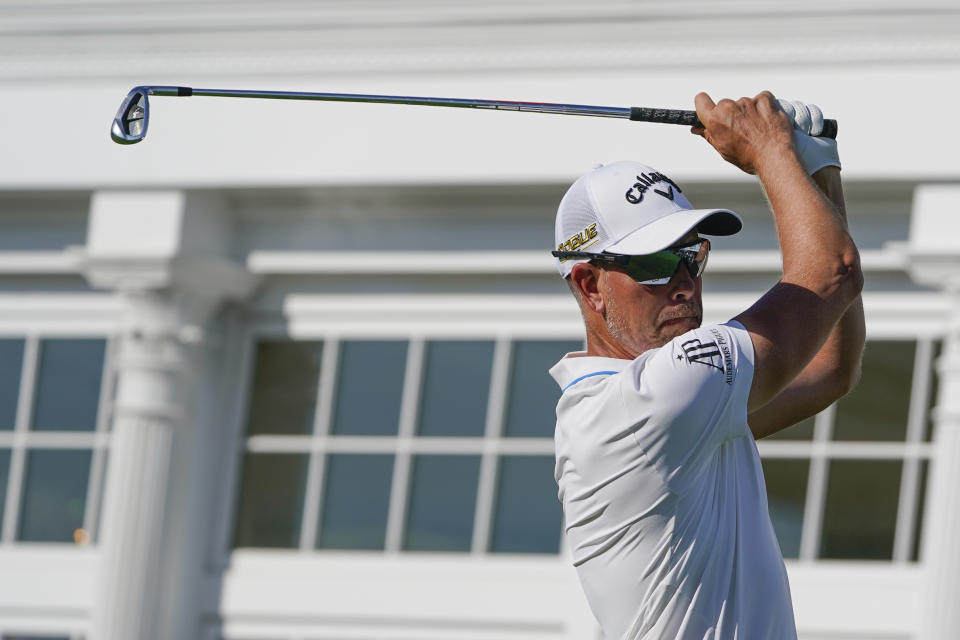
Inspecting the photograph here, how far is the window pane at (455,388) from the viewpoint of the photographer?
7684 mm

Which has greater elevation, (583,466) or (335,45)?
(335,45)

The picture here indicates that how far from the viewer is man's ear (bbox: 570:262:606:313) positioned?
2695mm

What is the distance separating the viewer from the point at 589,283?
2.71 m

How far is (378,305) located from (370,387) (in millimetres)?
380

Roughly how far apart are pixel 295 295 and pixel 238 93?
16.9ft

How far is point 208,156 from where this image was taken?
7664mm

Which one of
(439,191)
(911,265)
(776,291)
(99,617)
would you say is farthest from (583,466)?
(99,617)

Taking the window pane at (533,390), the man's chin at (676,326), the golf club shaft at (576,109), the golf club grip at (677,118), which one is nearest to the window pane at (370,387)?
the window pane at (533,390)

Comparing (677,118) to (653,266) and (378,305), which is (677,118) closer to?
(653,266)

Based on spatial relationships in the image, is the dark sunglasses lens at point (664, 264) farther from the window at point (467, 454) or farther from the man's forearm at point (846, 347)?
the window at point (467, 454)

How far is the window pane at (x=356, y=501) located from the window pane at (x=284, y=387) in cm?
27

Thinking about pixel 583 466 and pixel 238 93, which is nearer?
pixel 583 466

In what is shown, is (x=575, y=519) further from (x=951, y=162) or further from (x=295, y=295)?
(x=295, y=295)

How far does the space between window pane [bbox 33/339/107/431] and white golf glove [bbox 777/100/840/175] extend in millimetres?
6075
